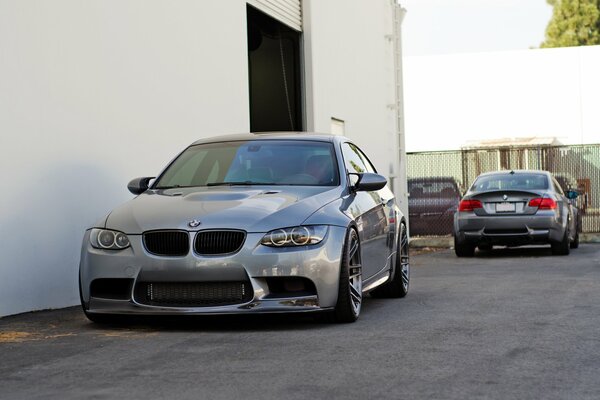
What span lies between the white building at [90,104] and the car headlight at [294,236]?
2.78m

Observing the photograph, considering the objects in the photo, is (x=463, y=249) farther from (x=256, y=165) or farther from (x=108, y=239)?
(x=108, y=239)

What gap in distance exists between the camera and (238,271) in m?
7.57

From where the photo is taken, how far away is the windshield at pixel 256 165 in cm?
896

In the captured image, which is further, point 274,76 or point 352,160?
point 274,76

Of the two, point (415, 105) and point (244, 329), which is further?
point (415, 105)

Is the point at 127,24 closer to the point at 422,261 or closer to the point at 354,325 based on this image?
the point at 354,325

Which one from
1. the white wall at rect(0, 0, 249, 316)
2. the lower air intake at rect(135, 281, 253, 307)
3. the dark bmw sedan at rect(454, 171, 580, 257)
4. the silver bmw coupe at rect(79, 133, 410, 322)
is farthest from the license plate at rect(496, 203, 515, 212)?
the lower air intake at rect(135, 281, 253, 307)

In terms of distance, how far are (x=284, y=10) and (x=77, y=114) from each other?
7544 mm

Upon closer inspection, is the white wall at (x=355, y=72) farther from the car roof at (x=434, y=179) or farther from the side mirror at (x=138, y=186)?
the side mirror at (x=138, y=186)

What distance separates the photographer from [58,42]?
10.2m

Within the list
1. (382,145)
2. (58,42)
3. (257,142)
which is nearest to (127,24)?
(58,42)

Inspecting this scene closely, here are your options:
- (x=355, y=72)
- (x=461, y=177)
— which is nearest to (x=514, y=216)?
(x=355, y=72)

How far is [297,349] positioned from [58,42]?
4.76 meters

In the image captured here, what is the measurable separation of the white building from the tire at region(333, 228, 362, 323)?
3015mm
